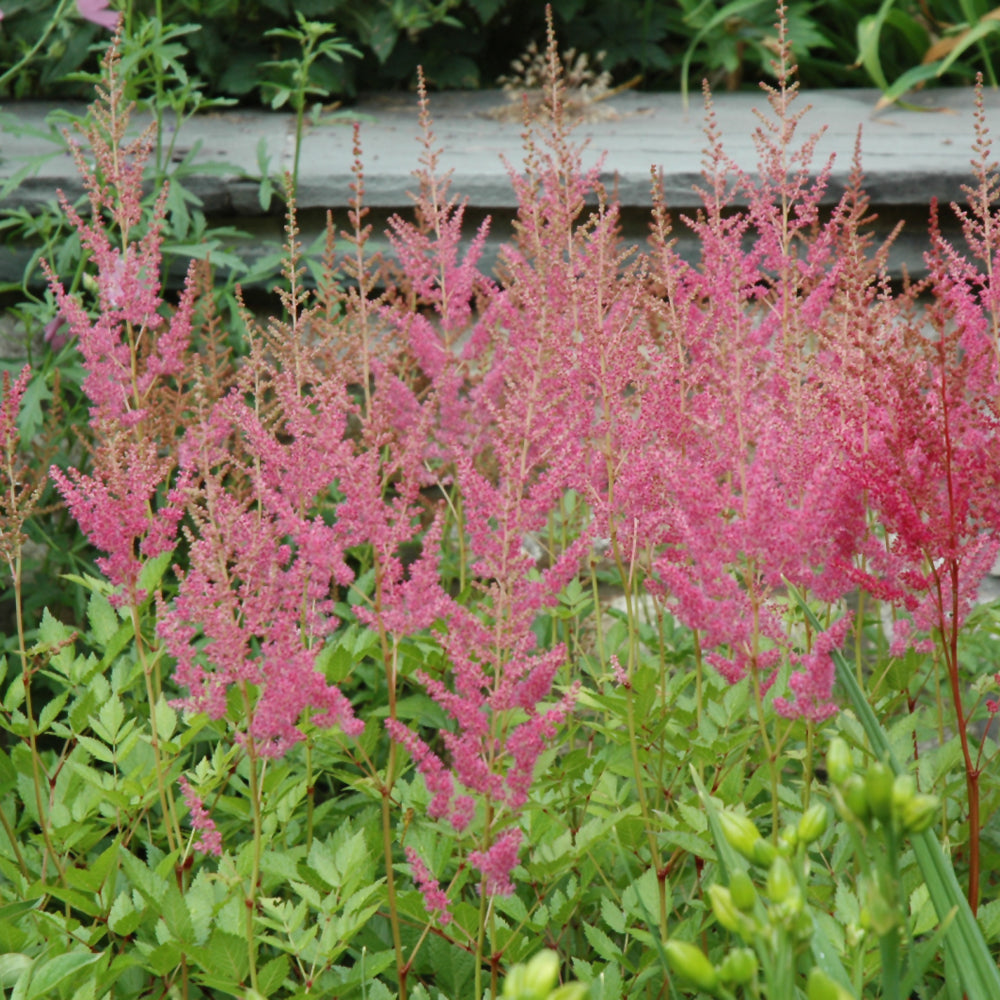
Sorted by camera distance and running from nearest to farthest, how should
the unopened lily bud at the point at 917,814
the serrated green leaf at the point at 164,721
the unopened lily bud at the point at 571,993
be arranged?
the unopened lily bud at the point at 571,993, the unopened lily bud at the point at 917,814, the serrated green leaf at the point at 164,721

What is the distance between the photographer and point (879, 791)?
730 mm

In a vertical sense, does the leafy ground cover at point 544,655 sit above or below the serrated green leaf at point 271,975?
above

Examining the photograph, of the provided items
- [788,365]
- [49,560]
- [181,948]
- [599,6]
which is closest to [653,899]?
[181,948]

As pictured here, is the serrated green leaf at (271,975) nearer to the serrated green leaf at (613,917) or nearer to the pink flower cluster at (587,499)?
the pink flower cluster at (587,499)

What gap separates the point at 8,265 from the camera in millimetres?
3568

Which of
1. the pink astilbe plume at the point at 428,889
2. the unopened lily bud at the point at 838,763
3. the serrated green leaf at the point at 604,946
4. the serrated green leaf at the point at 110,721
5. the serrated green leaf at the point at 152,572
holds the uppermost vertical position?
the unopened lily bud at the point at 838,763

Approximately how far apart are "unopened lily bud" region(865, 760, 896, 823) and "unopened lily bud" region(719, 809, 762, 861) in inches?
3.7

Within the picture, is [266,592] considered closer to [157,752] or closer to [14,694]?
[157,752]

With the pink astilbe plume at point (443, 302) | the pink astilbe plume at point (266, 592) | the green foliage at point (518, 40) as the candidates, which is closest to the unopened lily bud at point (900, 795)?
the pink astilbe plume at point (266, 592)

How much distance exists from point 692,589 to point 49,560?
207cm

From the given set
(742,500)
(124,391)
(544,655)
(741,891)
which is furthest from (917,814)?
(124,391)

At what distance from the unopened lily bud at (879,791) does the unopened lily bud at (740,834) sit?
0.31ft

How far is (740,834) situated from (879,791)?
0.41 ft

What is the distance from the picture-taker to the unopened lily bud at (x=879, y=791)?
0.73 m
